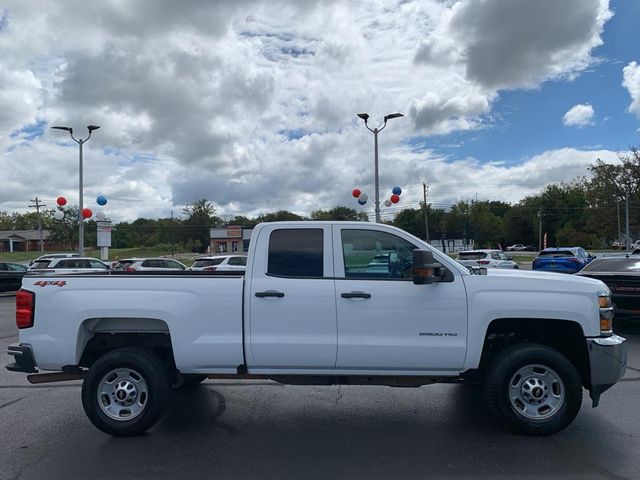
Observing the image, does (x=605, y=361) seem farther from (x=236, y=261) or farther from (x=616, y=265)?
(x=236, y=261)

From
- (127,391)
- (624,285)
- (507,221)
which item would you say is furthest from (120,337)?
(507,221)

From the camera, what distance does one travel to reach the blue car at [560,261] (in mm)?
23703

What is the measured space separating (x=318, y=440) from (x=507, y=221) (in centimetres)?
11171

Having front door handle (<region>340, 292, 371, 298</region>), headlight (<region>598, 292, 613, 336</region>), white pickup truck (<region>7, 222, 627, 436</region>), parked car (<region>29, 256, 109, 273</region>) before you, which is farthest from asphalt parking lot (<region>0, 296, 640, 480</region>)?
parked car (<region>29, 256, 109, 273</region>)

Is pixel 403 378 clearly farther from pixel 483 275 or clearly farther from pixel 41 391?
pixel 41 391

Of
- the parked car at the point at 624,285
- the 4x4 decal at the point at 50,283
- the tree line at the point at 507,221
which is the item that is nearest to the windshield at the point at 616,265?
the parked car at the point at 624,285

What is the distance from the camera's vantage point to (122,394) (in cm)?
514

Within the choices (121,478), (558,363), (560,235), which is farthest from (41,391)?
(560,235)

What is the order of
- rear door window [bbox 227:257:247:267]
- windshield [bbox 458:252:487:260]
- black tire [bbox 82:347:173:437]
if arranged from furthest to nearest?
1. windshield [bbox 458:252:487:260]
2. rear door window [bbox 227:257:247:267]
3. black tire [bbox 82:347:173:437]

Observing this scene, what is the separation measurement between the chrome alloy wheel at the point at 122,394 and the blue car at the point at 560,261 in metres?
21.5

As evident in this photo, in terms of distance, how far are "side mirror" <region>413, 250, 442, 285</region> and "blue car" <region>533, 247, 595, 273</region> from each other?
66.8ft

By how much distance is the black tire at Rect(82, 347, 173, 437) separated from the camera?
199 inches

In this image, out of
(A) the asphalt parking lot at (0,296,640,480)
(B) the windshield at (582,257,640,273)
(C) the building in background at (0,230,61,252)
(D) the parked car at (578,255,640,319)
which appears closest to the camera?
(A) the asphalt parking lot at (0,296,640,480)

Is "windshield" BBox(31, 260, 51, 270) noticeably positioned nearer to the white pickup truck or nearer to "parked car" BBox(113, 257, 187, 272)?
"parked car" BBox(113, 257, 187, 272)
